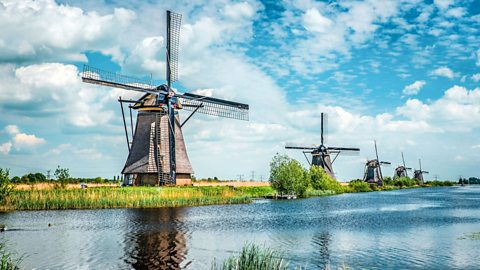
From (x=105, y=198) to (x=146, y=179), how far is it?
7.66m

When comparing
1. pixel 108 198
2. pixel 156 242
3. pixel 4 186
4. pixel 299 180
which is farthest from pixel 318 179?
pixel 156 242

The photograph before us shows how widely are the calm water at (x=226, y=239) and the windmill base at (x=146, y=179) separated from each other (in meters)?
12.5

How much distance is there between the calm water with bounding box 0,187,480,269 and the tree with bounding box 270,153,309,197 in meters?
23.4

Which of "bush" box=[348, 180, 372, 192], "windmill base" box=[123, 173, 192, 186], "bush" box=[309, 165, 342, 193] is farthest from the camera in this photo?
"bush" box=[348, 180, 372, 192]

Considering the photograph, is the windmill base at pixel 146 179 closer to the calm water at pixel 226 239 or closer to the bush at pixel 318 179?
the calm water at pixel 226 239

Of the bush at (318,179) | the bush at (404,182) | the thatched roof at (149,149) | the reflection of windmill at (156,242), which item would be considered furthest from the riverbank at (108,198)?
the bush at (404,182)

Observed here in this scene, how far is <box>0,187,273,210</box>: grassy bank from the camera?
3484 cm

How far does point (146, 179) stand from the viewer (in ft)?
144

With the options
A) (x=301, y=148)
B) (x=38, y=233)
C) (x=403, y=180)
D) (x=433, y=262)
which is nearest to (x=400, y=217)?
(x=433, y=262)

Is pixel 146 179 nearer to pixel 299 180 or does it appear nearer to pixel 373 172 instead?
pixel 299 180

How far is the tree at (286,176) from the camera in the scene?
180 feet

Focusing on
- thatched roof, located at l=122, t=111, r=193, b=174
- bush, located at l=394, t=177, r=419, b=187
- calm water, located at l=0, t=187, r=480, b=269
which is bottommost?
calm water, located at l=0, t=187, r=480, b=269

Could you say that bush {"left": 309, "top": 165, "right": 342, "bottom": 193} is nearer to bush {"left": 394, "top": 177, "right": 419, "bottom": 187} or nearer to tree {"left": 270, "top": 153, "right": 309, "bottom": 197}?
tree {"left": 270, "top": 153, "right": 309, "bottom": 197}

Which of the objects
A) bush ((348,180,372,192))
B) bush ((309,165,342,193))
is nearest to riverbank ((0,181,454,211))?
bush ((309,165,342,193))
